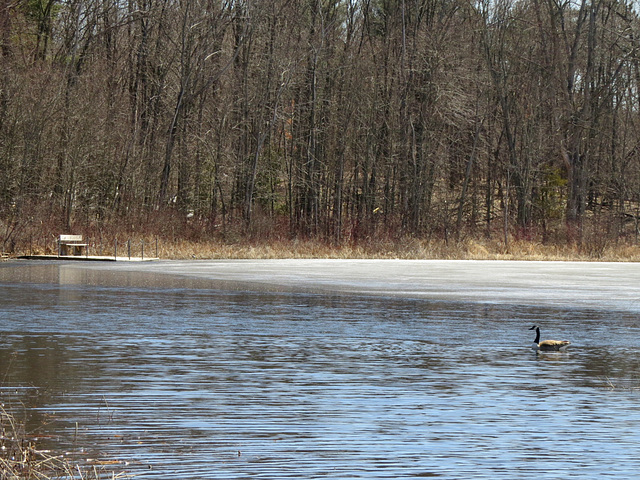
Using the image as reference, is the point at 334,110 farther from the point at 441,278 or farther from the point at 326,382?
the point at 326,382

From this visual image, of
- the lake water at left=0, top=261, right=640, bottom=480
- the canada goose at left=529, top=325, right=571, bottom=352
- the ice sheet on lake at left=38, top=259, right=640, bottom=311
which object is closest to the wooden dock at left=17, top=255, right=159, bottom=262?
the ice sheet on lake at left=38, top=259, right=640, bottom=311

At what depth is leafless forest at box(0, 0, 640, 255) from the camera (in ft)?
157

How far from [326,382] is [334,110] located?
40.3 meters

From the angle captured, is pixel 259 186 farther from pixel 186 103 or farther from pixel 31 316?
pixel 31 316

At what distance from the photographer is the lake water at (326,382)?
8.23 m

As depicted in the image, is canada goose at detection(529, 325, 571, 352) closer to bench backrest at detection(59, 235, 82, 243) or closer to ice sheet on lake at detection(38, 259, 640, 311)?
ice sheet on lake at detection(38, 259, 640, 311)

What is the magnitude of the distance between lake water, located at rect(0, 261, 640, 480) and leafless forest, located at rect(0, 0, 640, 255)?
2408cm

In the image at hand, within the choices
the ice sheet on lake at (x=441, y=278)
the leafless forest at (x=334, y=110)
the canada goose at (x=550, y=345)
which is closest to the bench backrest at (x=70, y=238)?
the ice sheet on lake at (x=441, y=278)

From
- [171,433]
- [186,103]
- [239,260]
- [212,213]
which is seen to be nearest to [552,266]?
[239,260]

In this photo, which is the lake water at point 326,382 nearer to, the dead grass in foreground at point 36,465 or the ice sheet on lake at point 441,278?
the dead grass in foreground at point 36,465

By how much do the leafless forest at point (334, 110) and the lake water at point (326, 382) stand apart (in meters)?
24.1

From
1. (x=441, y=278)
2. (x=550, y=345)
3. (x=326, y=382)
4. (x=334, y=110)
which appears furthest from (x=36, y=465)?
(x=334, y=110)

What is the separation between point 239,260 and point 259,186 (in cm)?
1064

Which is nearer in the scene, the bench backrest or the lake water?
the lake water
